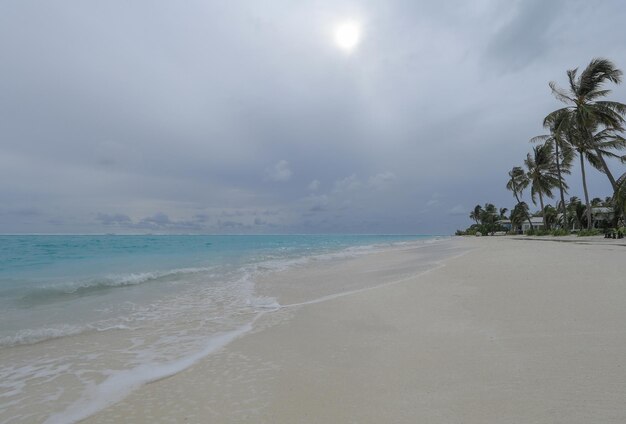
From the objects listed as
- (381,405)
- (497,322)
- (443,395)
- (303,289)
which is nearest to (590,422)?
(443,395)

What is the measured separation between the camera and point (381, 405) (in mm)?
3066

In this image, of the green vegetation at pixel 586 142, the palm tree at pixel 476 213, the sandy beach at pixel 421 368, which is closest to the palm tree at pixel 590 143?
the green vegetation at pixel 586 142

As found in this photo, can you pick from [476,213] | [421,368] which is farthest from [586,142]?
[476,213]

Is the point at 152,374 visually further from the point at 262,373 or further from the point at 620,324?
the point at 620,324

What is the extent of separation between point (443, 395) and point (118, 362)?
15.1 ft

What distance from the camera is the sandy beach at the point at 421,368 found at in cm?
293

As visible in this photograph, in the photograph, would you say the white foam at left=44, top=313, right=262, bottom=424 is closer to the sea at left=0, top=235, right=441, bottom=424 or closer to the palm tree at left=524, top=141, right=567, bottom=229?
the sea at left=0, top=235, right=441, bottom=424

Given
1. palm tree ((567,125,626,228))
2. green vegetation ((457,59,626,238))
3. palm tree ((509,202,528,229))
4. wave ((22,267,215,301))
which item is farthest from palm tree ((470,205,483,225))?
wave ((22,267,215,301))

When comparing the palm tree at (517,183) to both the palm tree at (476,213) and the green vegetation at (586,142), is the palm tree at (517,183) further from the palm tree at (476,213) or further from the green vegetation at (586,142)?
the palm tree at (476,213)

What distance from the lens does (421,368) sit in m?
Result: 3.81


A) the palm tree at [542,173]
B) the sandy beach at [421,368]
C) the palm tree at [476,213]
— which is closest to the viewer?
the sandy beach at [421,368]

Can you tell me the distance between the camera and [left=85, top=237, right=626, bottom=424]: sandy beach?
293 cm

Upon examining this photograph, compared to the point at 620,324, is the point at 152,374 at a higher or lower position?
lower

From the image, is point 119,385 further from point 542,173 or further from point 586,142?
point 542,173
